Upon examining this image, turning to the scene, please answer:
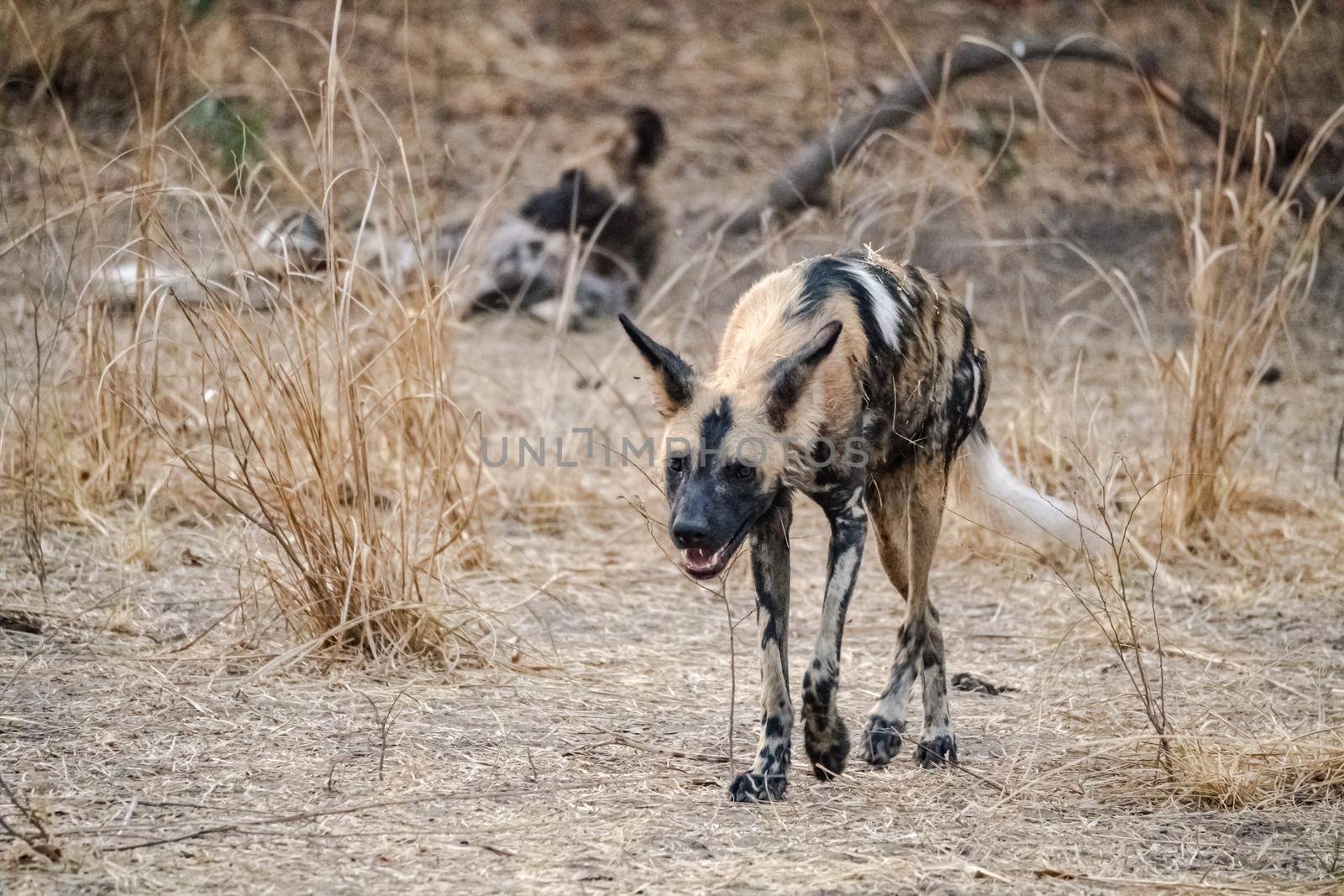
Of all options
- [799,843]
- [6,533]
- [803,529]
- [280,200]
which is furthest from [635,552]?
[280,200]

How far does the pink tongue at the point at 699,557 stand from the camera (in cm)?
352

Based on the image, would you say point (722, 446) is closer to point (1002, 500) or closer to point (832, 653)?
point (832, 653)

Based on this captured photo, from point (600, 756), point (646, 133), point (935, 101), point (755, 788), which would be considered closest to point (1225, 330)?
point (755, 788)

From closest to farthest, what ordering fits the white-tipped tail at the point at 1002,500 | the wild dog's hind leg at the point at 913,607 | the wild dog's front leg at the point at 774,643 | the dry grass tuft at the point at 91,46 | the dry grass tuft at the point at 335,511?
the wild dog's front leg at the point at 774,643 → the wild dog's hind leg at the point at 913,607 → the dry grass tuft at the point at 335,511 → the white-tipped tail at the point at 1002,500 → the dry grass tuft at the point at 91,46

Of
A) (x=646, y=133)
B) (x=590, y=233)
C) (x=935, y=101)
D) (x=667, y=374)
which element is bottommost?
(x=590, y=233)

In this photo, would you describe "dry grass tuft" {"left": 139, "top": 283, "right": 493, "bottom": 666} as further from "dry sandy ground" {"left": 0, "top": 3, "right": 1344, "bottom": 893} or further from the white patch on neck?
the white patch on neck

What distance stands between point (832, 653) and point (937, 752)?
1.69 feet

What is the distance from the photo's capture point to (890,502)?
4.25m

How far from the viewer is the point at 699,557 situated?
3.54m

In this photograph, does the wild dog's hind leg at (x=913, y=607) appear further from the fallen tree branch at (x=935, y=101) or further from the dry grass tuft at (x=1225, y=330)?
the fallen tree branch at (x=935, y=101)

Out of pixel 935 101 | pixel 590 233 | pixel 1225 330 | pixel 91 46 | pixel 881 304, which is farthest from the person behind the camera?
pixel 91 46

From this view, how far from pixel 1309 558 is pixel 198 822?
4330 millimetres

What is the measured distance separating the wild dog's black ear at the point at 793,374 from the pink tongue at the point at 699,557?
359 millimetres

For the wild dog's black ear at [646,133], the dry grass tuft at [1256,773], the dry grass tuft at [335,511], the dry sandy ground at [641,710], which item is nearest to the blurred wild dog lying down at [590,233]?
the wild dog's black ear at [646,133]
